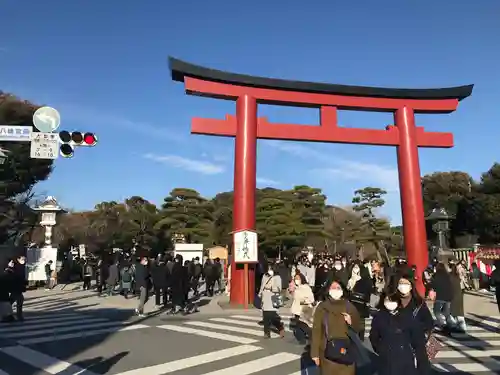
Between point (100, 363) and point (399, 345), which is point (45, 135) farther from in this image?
point (399, 345)

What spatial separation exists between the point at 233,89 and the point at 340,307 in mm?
11941

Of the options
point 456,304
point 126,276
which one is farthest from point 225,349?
point 126,276

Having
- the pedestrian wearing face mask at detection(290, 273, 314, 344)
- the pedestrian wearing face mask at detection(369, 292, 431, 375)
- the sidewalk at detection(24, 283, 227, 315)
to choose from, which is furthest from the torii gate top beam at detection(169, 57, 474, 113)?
the pedestrian wearing face mask at detection(369, 292, 431, 375)

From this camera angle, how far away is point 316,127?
1595 cm

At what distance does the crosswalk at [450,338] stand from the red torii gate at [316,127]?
325cm

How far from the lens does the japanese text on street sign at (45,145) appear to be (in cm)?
834

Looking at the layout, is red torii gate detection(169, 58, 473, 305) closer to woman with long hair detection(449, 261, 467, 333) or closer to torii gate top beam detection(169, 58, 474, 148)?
torii gate top beam detection(169, 58, 474, 148)

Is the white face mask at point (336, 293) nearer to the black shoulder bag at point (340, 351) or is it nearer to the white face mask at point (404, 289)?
the black shoulder bag at point (340, 351)

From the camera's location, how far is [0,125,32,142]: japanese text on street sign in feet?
28.0

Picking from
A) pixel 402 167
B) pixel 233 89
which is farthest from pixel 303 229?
pixel 233 89

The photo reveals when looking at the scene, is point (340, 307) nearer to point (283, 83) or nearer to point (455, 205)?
point (283, 83)

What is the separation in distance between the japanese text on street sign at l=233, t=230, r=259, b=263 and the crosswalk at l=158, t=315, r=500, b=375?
2216 millimetres

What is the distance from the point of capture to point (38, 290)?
20406 mm

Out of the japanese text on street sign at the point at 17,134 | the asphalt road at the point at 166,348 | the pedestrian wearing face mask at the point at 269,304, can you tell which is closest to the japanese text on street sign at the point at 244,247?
the asphalt road at the point at 166,348
